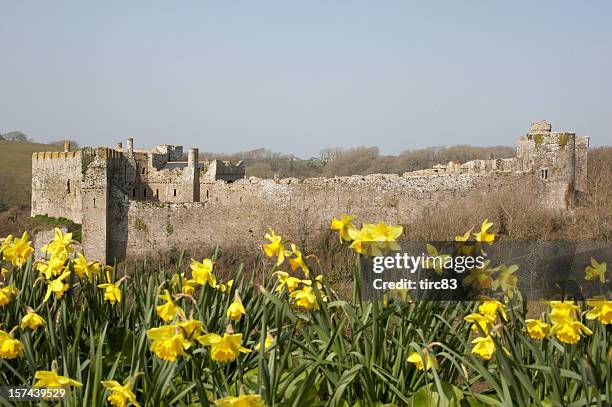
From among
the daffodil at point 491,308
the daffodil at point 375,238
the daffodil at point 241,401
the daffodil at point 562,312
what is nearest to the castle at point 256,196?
the daffodil at point 491,308

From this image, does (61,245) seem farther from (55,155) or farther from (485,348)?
(55,155)

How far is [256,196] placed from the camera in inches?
1038

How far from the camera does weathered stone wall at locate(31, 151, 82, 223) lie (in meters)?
27.6

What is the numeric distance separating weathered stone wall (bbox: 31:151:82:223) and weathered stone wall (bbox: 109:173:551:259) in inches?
102

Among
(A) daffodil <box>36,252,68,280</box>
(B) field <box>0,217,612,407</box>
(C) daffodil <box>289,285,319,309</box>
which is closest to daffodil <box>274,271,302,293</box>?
(B) field <box>0,217,612,407</box>

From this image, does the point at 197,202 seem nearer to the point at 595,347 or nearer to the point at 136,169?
the point at 136,169

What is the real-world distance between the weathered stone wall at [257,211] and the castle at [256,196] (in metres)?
0.04

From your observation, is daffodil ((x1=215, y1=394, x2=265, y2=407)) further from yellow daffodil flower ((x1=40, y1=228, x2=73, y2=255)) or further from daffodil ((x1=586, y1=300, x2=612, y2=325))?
yellow daffodil flower ((x1=40, y1=228, x2=73, y2=255))

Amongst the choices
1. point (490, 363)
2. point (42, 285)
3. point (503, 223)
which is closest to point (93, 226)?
point (503, 223)

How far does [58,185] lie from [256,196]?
8.08m

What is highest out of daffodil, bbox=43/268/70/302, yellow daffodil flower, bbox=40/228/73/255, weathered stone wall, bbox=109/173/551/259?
yellow daffodil flower, bbox=40/228/73/255

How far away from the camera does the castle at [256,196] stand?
2411cm

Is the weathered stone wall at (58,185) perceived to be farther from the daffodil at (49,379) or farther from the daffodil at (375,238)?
the daffodil at (375,238)

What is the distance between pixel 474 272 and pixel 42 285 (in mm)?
2738
